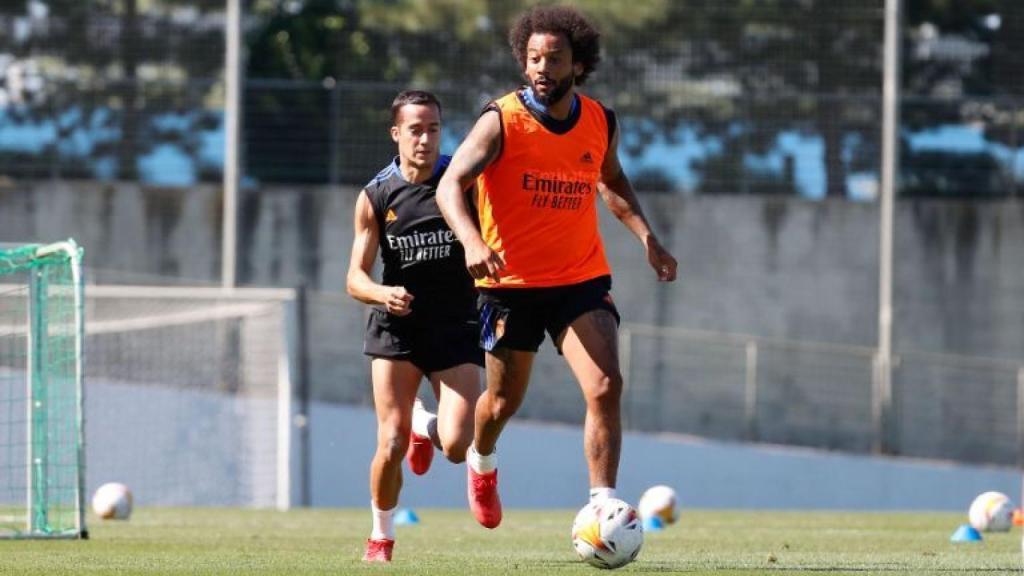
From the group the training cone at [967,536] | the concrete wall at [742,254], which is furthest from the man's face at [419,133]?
the concrete wall at [742,254]

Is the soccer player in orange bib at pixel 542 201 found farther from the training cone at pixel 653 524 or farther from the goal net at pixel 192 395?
the goal net at pixel 192 395

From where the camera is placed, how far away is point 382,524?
9250 mm

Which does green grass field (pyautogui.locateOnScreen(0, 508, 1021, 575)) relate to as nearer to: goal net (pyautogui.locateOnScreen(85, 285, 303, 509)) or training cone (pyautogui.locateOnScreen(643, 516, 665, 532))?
training cone (pyautogui.locateOnScreen(643, 516, 665, 532))

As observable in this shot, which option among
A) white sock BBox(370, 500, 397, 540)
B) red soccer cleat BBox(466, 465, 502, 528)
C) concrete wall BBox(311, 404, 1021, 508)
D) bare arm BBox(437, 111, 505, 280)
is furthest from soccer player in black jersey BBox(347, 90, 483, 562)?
concrete wall BBox(311, 404, 1021, 508)

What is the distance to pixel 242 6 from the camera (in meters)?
24.1

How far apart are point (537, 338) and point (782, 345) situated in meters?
15.7

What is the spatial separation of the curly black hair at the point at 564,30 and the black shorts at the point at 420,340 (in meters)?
1.56

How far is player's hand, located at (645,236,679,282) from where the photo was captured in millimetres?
8875

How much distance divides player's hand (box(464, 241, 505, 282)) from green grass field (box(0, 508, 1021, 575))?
1191 millimetres

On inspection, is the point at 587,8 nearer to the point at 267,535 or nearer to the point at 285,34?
the point at 285,34

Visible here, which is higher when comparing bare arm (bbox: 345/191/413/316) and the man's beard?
the man's beard

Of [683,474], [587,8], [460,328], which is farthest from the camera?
[587,8]

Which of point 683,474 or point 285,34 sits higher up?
point 285,34

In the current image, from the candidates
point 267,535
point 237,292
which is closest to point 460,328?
point 267,535
